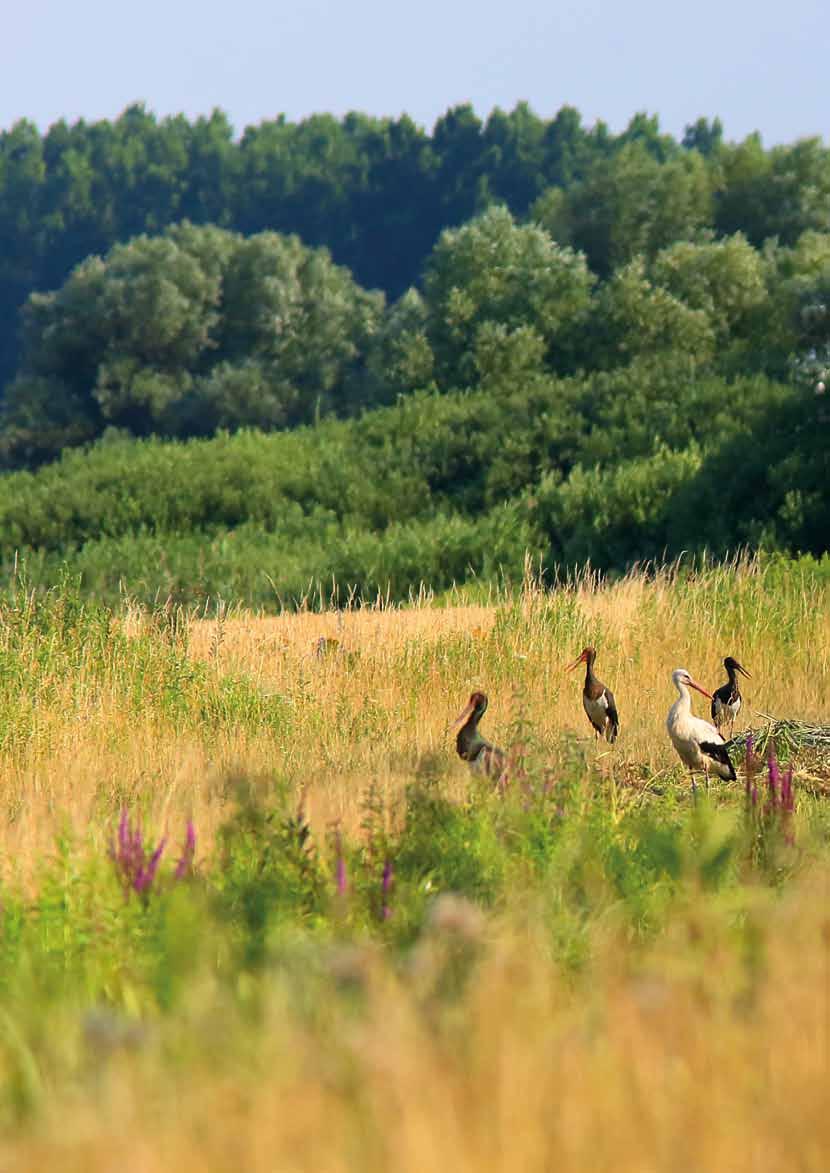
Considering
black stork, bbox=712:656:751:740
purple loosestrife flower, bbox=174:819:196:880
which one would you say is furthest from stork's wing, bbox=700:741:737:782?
purple loosestrife flower, bbox=174:819:196:880

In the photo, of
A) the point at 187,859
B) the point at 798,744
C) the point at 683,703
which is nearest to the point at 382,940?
the point at 187,859

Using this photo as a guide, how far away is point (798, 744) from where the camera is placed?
882 centimetres

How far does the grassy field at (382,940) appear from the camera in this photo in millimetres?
2734

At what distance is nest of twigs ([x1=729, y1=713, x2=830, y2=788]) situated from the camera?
8367mm

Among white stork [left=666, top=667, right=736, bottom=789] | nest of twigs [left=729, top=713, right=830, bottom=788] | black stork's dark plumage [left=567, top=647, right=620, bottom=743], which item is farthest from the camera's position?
black stork's dark plumage [left=567, top=647, right=620, bottom=743]

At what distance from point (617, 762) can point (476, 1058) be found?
5.86 metres

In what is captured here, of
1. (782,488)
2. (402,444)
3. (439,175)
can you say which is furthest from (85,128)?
(782,488)

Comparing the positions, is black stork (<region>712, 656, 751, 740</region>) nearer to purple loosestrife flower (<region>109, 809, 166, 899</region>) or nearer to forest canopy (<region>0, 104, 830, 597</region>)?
purple loosestrife flower (<region>109, 809, 166, 899</region>)

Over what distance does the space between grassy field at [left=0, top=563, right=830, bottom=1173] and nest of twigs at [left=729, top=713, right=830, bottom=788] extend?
47mm

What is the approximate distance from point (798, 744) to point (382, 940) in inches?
179

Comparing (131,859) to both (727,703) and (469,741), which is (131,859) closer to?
(469,741)

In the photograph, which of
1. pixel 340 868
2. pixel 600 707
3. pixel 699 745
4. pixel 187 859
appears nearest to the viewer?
pixel 340 868

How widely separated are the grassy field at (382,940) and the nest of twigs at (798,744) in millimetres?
47

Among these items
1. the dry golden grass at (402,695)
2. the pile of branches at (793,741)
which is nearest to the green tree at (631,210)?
the dry golden grass at (402,695)
